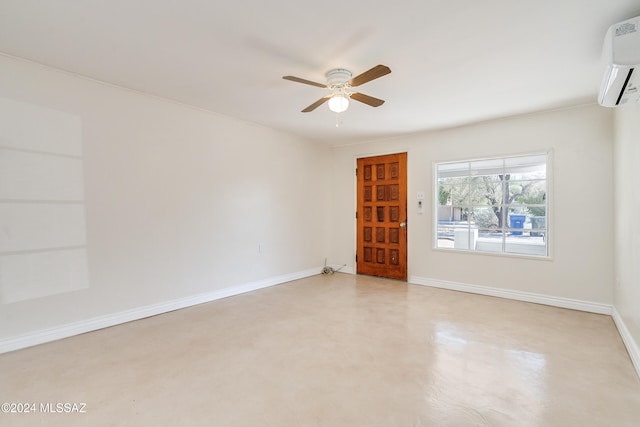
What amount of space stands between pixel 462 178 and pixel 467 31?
9.07 ft

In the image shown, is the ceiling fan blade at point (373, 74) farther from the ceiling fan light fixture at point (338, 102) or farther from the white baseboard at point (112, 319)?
the white baseboard at point (112, 319)

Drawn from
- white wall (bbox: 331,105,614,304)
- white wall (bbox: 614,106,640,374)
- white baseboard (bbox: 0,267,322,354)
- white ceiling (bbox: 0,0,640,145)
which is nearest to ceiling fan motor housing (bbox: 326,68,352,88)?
white ceiling (bbox: 0,0,640,145)

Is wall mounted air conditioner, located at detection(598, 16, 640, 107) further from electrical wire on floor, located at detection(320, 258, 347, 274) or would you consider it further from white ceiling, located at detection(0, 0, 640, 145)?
electrical wire on floor, located at detection(320, 258, 347, 274)

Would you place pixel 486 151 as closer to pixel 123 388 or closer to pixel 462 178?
pixel 462 178

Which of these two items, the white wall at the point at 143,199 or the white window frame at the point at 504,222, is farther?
the white window frame at the point at 504,222

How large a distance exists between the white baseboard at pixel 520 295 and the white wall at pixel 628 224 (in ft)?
0.91

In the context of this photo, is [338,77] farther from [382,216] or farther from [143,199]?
[382,216]

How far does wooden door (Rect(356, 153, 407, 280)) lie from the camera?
498cm

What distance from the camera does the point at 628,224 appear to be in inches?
102

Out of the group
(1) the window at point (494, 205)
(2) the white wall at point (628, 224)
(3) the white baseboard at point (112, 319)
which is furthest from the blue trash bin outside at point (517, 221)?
(3) the white baseboard at point (112, 319)

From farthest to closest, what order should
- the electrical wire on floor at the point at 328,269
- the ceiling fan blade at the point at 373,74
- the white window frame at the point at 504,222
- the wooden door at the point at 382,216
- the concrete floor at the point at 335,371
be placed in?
the electrical wire on floor at the point at 328,269 < the wooden door at the point at 382,216 < the white window frame at the point at 504,222 < the ceiling fan blade at the point at 373,74 < the concrete floor at the point at 335,371

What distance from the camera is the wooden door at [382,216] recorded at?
16.4 feet

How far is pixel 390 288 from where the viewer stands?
14.9ft

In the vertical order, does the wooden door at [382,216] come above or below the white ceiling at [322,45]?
below
